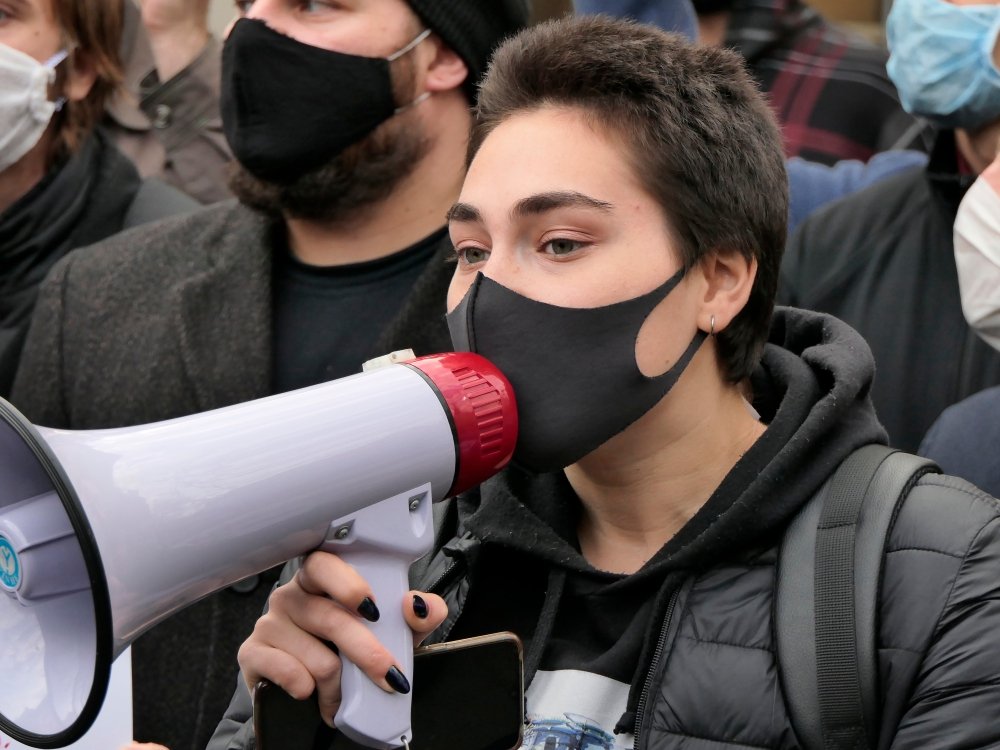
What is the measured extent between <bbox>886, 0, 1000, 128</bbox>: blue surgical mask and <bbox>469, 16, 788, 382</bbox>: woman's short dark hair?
1353 mm

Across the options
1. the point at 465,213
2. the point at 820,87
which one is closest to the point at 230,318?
the point at 465,213

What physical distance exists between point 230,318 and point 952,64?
1.98 meters

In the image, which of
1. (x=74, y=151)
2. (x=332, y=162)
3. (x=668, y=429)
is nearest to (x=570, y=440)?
(x=668, y=429)

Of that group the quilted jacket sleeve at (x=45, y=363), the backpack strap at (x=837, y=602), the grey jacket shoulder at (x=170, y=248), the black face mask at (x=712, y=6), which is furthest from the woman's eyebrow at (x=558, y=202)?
the black face mask at (x=712, y=6)

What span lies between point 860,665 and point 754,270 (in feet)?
2.55

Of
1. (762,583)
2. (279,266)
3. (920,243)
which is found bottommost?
(279,266)

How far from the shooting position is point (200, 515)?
6.17ft

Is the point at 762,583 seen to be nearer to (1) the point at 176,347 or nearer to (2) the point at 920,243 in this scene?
(2) the point at 920,243

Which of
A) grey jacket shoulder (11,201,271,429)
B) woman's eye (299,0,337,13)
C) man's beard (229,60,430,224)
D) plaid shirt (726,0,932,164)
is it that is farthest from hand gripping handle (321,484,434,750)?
plaid shirt (726,0,932,164)

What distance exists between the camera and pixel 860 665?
2.08 meters

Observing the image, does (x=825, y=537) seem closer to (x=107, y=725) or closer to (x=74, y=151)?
(x=107, y=725)

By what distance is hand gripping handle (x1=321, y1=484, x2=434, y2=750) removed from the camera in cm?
203

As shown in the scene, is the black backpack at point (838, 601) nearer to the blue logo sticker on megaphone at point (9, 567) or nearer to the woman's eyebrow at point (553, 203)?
the woman's eyebrow at point (553, 203)

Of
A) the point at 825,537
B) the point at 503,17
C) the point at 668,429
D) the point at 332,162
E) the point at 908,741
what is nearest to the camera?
the point at 908,741
